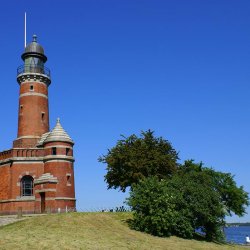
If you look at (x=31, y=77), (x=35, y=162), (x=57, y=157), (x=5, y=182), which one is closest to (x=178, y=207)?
(x=57, y=157)

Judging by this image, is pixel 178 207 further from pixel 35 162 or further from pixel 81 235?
pixel 35 162

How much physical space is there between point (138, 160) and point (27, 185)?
48.8 feet

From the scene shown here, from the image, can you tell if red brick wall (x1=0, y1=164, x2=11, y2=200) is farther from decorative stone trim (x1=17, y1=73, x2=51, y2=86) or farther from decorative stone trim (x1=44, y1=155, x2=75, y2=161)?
decorative stone trim (x1=17, y1=73, x2=51, y2=86)

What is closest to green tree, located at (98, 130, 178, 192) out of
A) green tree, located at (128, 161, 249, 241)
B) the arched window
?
green tree, located at (128, 161, 249, 241)

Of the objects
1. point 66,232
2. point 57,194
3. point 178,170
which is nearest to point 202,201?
point 178,170

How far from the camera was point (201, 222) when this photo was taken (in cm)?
3850

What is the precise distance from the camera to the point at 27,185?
48.8 m

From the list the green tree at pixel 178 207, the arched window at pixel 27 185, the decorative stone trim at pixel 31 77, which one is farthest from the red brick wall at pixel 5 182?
the green tree at pixel 178 207

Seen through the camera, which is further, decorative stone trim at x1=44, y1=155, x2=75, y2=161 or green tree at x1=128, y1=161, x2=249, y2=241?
decorative stone trim at x1=44, y1=155, x2=75, y2=161

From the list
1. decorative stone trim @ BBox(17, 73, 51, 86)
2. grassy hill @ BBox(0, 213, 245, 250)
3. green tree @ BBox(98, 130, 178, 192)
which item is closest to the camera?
grassy hill @ BBox(0, 213, 245, 250)

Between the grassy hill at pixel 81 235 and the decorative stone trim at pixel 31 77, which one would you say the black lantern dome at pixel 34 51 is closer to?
the decorative stone trim at pixel 31 77

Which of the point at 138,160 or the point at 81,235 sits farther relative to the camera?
the point at 138,160

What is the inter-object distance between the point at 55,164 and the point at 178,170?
1436 centimetres

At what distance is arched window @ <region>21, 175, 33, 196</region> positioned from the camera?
48656 millimetres
